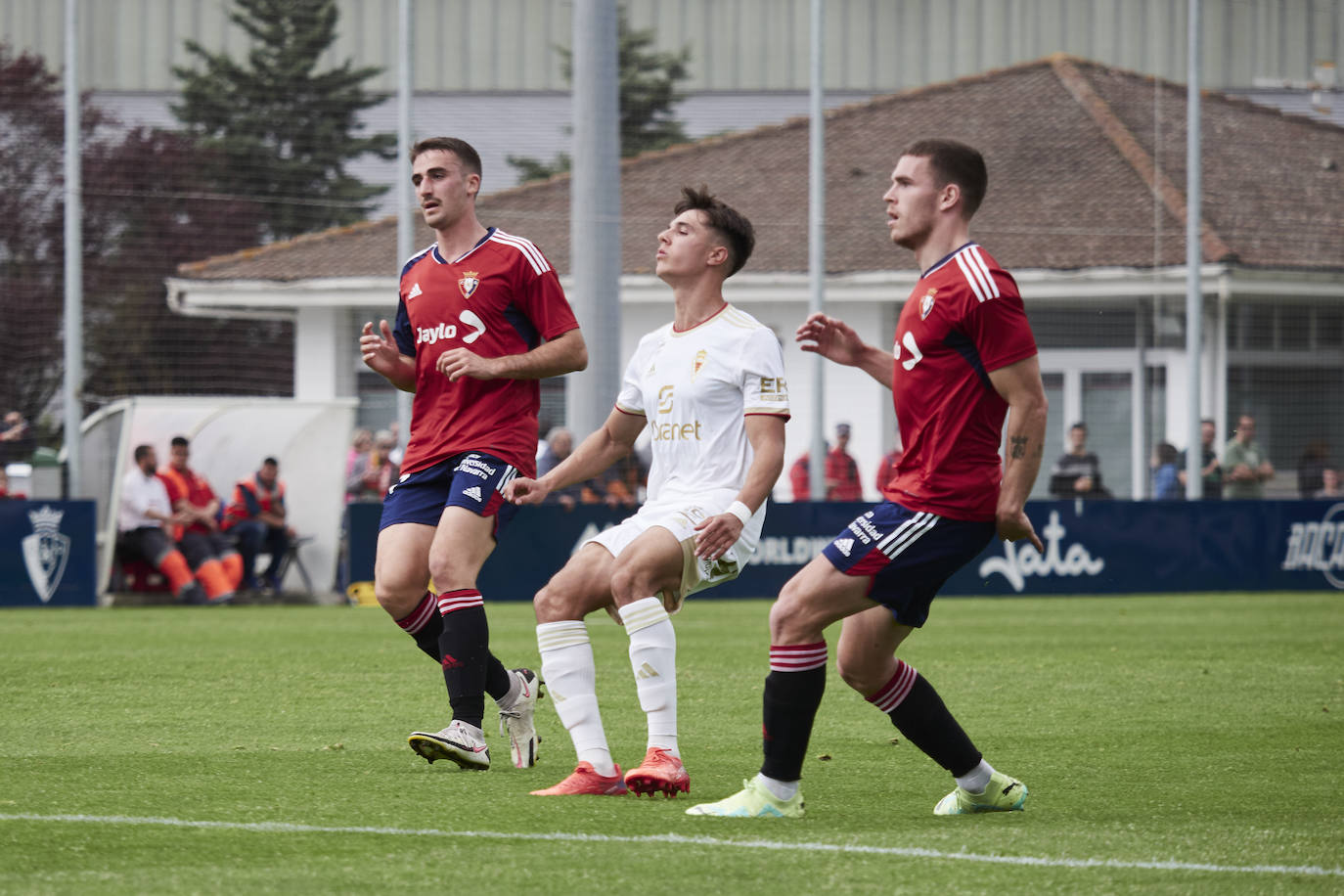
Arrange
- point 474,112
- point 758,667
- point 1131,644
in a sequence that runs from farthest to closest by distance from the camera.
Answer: point 474,112
point 1131,644
point 758,667

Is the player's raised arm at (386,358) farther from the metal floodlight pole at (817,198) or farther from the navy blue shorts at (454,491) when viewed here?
the metal floodlight pole at (817,198)

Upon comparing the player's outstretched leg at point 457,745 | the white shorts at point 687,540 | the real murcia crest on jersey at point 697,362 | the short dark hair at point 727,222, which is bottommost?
the player's outstretched leg at point 457,745

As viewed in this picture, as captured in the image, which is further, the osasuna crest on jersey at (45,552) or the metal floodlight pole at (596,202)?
the metal floodlight pole at (596,202)

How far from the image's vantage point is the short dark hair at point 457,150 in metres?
7.20

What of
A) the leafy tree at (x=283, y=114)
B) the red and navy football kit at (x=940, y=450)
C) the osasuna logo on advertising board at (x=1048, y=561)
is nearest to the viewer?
the red and navy football kit at (x=940, y=450)

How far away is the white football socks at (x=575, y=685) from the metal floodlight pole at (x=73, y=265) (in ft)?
43.8

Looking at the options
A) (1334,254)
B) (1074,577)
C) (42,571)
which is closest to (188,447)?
(42,571)

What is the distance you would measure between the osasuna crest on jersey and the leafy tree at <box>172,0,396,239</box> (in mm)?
6062

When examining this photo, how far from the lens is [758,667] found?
11.1 meters

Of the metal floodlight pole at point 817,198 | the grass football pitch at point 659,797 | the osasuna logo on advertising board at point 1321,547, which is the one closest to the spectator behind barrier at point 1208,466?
the osasuna logo on advertising board at point 1321,547

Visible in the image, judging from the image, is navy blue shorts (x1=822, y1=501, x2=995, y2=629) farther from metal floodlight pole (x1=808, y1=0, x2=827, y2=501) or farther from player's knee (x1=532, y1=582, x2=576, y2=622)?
metal floodlight pole (x1=808, y1=0, x2=827, y2=501)

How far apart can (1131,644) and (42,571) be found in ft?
34.2

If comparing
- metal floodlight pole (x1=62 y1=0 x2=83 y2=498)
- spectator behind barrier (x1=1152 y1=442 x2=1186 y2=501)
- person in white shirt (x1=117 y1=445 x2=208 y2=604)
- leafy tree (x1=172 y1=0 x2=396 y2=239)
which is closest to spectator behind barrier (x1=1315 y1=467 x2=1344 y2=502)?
spectator behind barrier (x1=1152 y1=442 x2=1186 y2=501)

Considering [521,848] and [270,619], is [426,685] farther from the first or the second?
[270,619]
